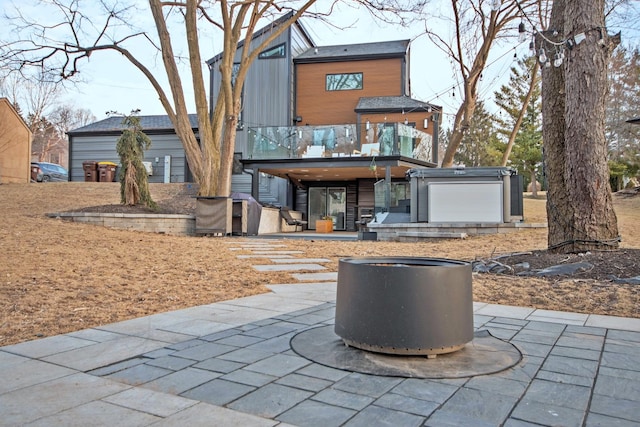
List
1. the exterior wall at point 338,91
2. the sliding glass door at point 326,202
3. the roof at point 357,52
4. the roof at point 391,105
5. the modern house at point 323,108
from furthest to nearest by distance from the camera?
the sliding glass door at point 326,202 → the exterior wall at point 338,91 → the roof at point 357,52 → the roof at point 391,105 → the modern house at point 323,108

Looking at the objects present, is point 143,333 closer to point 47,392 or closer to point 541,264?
point 47,392

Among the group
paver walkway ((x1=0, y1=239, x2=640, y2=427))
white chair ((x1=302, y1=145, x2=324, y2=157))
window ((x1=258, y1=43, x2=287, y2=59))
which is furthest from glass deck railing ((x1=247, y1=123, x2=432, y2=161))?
paver walkway ((x1=0, y1=239, x2=640, y2=427))

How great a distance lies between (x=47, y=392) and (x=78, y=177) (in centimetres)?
2422

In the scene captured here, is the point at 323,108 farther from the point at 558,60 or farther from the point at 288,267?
the point at 288,267

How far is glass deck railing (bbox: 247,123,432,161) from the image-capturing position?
16.6m

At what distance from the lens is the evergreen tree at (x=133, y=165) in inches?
486

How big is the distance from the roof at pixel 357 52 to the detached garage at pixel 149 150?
6.56m

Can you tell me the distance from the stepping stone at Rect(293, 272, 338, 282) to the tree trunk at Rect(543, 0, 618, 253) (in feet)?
11.9

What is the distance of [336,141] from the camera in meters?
17.0

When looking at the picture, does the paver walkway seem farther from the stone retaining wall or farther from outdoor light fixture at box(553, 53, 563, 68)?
the stone retaining wall

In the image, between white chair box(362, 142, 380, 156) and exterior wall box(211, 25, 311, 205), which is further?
exterior wall box(211, 25, 311, 205)

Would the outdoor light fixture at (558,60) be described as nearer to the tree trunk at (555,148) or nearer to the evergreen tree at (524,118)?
the tree trunk at (555,148)

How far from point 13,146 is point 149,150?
559 centimetres

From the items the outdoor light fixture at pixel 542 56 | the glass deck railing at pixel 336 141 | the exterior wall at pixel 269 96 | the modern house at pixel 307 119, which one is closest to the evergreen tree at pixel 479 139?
the modern house at pixel 307 119
